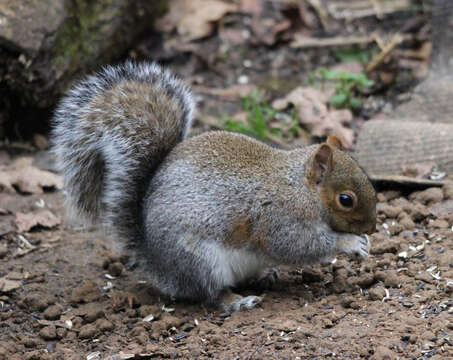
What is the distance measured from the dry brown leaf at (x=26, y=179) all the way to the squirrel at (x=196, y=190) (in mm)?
1235

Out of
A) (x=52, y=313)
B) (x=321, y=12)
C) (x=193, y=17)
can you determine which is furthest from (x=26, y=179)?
(x=321, y=12)

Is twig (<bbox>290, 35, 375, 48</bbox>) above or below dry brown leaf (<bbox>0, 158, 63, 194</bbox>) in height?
above

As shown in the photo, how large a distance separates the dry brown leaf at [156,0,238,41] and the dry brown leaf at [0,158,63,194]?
2.57 m

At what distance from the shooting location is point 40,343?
347 centimetres

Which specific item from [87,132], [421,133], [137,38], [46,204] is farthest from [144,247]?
[137,38]

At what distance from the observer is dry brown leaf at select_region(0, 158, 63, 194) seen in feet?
16.3

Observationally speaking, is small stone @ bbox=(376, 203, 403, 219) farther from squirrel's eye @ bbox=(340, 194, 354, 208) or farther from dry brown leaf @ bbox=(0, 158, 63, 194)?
dry brown leaf @ bbox=(0, 158, 63, 194)

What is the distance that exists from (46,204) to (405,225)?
2.52 metres

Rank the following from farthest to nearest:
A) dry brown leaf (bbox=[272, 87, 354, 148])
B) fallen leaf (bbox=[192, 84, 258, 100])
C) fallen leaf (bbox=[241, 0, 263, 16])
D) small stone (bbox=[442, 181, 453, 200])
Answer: fallen leaf (bbox=[241, 0, 263, 16]) → fallen leaf (bbox=[192, 84, 258, 100]) → dry brown leaf (bbox=[272, 87, 354, 148]) → small stone (bbox=[442, 181, 453, 200])

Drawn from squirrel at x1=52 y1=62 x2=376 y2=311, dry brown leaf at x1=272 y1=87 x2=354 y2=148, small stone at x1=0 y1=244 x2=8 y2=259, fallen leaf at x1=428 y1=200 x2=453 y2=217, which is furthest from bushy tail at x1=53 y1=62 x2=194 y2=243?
dry brown leaf at x1=272 y1=87 x2=354 y2=148

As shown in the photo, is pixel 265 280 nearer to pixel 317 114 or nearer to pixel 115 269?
pixel 115 269

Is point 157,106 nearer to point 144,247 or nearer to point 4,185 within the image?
point 144,247

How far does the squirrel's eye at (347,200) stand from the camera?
3.51 m

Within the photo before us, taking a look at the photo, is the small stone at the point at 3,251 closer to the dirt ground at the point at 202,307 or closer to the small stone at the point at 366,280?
the dirt ground at the point at 202,307
